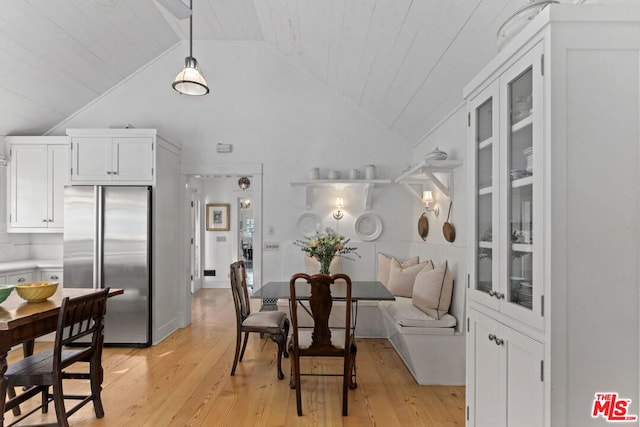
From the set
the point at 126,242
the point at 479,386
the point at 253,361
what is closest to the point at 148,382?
the point at 253,361

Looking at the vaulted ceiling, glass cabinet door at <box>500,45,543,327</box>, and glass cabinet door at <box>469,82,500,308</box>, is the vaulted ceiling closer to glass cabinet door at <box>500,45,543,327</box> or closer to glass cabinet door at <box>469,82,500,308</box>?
glass cabinet door at <box>469,82,500,308</box>

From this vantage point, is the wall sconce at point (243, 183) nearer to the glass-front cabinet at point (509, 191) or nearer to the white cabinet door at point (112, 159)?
the white cabinet door at point (112, 159)

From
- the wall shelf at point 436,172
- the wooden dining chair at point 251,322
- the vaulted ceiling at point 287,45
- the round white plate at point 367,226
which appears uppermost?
the vaulted ceiling at point 287,45

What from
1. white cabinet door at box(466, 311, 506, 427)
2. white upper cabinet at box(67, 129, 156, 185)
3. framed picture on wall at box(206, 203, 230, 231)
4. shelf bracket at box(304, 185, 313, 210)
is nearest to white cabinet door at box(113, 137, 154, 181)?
white upper cabinet at box(67, 129, 156, 185)

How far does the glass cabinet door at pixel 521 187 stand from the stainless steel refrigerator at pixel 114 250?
3.70 metres

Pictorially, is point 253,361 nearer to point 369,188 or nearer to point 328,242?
point 328,242

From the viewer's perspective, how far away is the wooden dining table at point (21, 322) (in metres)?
2.02

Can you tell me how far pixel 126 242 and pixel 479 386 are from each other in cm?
373

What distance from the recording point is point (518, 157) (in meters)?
1.54

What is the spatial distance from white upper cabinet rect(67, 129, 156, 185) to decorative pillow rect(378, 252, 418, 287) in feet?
9.48

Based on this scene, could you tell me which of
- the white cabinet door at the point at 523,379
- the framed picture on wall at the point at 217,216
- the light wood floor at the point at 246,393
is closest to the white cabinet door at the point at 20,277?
the light wood floor at the point at 246,393

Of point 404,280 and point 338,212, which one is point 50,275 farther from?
point 404,280

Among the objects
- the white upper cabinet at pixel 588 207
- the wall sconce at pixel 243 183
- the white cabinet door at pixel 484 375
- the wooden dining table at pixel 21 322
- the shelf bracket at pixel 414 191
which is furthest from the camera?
the wall sconce at pixel 243 183

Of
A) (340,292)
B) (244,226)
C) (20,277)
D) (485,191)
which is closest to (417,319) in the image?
(340,292)
